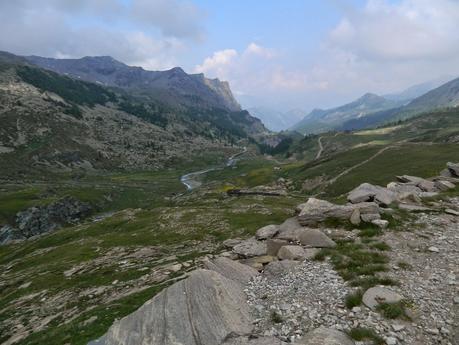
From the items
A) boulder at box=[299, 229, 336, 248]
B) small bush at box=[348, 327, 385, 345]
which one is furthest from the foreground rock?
small bush at box=[348, 327, 385, 345]

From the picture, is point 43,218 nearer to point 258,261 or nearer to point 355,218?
point 258,261

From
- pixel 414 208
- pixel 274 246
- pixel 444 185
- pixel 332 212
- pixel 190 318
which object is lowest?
pixel 444 185

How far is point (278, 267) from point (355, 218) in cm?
1041

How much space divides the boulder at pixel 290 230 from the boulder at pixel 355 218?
4.37m

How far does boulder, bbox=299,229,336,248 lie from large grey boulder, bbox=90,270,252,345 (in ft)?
30.6

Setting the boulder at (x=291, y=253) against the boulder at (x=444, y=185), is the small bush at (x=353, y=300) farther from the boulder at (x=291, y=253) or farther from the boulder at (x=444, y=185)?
the boulder at (x=444, y=185)

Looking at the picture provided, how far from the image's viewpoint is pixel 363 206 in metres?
34.0

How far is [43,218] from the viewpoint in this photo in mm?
143250

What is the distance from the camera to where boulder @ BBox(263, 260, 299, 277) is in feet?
83.5

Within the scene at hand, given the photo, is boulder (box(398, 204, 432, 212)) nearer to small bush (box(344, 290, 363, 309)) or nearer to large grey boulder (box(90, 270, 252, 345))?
small bush (box(344, 290, 363, 309))

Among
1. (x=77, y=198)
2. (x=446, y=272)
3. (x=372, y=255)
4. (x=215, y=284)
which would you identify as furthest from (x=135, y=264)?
(x=77, y=198)

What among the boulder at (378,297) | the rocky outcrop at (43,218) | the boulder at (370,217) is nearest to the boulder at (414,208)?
the boulder at (370,217)

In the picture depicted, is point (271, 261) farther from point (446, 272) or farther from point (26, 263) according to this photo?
point (26, 263)

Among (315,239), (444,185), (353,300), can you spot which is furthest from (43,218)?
(353,300)
